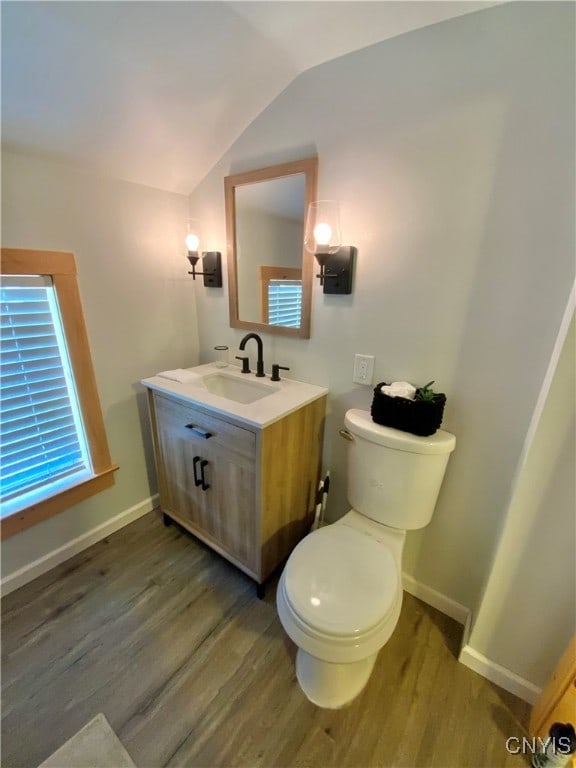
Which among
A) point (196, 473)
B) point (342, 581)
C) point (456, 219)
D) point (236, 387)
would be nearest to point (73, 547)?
point (196, 473)

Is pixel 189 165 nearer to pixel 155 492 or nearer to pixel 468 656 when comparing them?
pixel 155 492

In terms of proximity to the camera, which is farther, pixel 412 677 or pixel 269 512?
pixel 269 512

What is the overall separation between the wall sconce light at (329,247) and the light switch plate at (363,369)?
0.28m

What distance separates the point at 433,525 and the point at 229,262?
158 cm

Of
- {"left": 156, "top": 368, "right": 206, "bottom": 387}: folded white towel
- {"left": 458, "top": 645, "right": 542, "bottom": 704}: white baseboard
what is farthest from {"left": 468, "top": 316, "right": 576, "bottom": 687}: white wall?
{"left": 156, "top": 368, "right": 206, "bottom": 387}: folded white towel

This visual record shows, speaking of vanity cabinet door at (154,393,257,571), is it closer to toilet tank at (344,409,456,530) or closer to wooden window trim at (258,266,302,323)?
toilet tank at (344,409,456,530)

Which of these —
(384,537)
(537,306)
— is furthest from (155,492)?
(537,306)

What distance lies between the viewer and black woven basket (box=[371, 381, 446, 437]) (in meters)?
1.09

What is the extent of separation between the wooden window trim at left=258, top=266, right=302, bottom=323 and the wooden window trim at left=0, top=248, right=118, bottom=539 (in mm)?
815

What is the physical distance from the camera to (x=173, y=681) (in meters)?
1.14

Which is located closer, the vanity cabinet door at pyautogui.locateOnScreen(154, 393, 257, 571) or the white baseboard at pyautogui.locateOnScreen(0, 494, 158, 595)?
the vanity cabinet door at pyautogui.locateOnScreen(154, 393, 257, 571)

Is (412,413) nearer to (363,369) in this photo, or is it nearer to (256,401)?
(363,369)

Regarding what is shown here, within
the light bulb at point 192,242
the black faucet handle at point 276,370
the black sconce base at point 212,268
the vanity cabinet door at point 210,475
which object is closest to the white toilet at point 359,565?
the vanity cabinet door at point 210,475

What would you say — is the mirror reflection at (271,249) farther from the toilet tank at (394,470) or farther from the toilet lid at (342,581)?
the toilet lid at (342,581)
